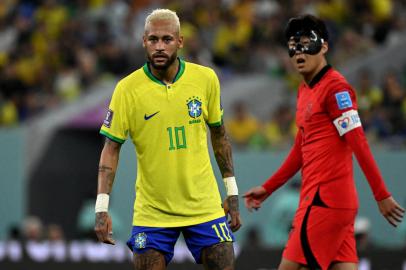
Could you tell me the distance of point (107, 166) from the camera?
818 centimetres

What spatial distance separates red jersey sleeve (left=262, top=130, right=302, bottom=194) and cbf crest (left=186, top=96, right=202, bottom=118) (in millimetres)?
1063

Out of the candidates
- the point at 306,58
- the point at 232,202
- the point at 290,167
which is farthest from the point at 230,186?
the point at 306,58

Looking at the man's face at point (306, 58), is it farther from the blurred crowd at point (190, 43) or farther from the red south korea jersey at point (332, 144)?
the blurred crowd at point (190, 43)

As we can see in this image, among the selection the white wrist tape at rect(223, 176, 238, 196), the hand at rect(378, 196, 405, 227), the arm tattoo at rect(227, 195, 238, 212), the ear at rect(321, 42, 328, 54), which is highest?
the ear at rect(321, 42, 328, 54)

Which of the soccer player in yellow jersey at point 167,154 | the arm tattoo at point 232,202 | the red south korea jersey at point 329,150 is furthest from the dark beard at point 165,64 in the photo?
the red south korea jersey at point 329,150

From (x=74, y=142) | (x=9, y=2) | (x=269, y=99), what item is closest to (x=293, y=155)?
(x=269, y=99)

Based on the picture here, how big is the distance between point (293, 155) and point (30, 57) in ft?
44.8

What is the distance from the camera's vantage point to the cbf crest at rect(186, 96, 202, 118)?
8266 millimetres

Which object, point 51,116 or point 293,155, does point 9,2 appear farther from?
point 293,155

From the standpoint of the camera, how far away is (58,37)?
2209cm

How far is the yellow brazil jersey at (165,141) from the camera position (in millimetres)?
8227

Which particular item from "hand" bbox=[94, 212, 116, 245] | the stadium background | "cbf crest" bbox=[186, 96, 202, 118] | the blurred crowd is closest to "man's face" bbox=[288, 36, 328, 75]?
"cbf crest" bbox=[186, 96, 202, 118]

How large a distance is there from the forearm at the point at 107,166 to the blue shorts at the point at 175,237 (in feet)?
1.29

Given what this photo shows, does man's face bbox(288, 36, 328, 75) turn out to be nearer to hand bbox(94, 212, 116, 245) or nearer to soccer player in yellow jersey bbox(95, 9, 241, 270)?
soccer player in yellow jersey bbox(95, 9, 241, 270)
